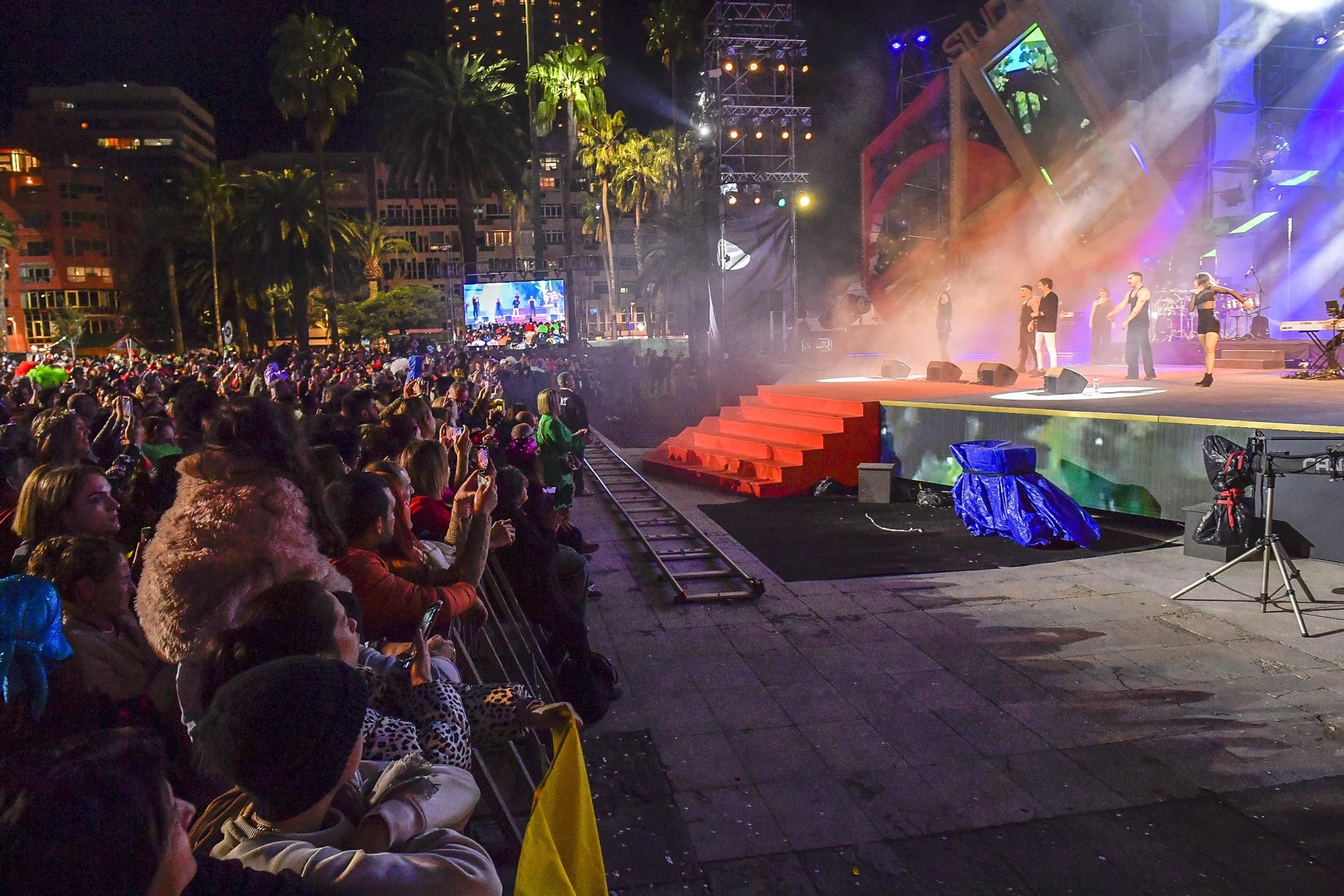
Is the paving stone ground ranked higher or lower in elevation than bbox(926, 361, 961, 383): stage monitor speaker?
lower

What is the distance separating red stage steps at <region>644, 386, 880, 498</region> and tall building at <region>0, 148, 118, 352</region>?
265 ft

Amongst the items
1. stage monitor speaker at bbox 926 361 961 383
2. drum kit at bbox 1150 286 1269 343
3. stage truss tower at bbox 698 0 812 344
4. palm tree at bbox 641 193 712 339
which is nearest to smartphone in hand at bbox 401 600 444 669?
stage monitor speaker at bbox 926 361 961 383

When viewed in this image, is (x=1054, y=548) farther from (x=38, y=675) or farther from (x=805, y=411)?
(x=38, y=675)

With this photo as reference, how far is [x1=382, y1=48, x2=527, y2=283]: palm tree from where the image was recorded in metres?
35.9

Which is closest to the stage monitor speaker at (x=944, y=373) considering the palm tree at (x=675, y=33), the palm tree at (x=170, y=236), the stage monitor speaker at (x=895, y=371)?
the stage monitor speaker at (x=895, y=371)

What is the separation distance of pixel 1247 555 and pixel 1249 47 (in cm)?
1766

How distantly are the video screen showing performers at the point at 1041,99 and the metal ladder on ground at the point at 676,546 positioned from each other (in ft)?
46.9

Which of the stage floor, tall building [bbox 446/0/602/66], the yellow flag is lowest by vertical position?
the yellow flag

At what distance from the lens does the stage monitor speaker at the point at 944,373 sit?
16.5 m

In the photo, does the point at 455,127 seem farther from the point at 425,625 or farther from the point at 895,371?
the point at 425,625

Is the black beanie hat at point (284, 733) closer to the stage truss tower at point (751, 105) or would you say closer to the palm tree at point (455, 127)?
the stage truss tower at point (751, 105)

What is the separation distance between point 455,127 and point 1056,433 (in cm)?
3161

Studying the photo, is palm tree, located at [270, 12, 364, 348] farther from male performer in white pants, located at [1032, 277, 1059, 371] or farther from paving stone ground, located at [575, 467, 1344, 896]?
paving stone ground, located at [575, 467, 1344, 896]

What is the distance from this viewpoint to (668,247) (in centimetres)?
4838
